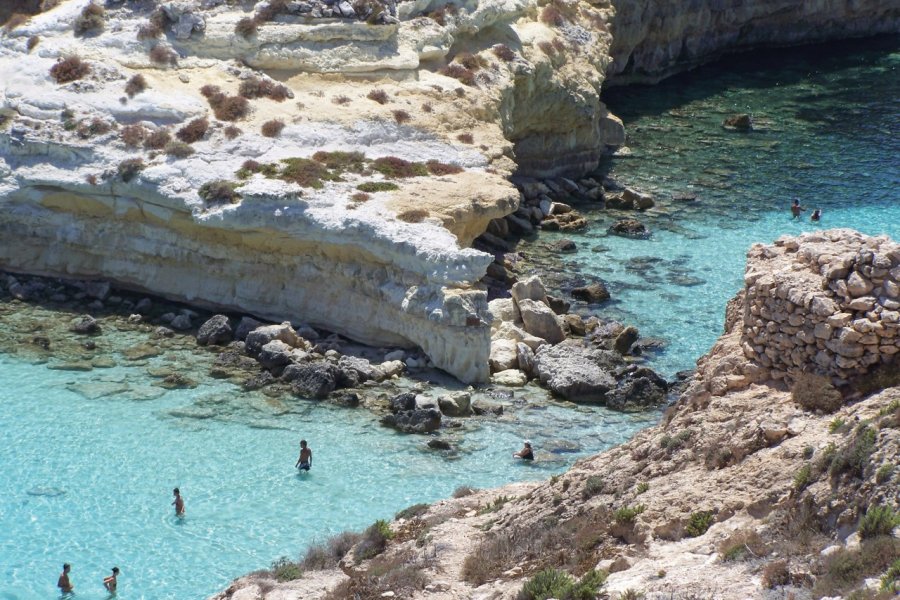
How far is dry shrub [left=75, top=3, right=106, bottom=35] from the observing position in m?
52.8

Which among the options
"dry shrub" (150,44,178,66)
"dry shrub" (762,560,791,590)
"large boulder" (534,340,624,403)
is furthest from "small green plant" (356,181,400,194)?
"dry shrub" (762,560,791,590)

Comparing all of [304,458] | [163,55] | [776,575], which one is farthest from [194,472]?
[163,55]

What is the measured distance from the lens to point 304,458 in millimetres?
36031

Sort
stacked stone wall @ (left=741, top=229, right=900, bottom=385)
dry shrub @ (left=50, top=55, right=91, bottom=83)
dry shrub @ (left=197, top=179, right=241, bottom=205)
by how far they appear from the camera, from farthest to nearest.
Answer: dry shrub @ (left=50, top=55, right=91, bottom=83) → dry shrub @ (left=197, top=179, right=241, bottom=205) → stacked stone wall @ (left=741, top=229, right=900, bottom=385)

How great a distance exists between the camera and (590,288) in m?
48.4

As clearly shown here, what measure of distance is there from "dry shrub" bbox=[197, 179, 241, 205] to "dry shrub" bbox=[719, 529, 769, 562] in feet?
94.1

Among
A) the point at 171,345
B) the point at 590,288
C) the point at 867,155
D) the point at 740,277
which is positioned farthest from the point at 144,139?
the point at 867,155

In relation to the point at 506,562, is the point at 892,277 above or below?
above

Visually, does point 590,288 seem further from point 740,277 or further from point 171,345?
point 171,345

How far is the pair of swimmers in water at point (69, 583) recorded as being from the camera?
30.2m

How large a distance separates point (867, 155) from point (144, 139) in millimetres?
39134

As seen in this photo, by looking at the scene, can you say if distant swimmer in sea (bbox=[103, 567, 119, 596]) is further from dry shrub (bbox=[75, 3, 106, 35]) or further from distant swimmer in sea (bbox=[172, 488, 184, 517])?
dry shrub (bbox=[75, 3, 106, 35])

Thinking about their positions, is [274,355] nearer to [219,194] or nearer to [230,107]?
[219,194]

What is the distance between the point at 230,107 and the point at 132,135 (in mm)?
4112
